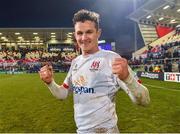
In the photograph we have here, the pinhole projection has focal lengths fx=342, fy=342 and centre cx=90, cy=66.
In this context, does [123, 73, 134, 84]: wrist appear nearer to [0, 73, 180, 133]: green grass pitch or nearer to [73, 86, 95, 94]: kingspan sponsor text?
[73, 86, 95, 94]: kingspan sponsor text

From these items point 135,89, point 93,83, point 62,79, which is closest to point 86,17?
point 93,83

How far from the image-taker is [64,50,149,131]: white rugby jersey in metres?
3.26

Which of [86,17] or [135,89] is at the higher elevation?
[86,17]

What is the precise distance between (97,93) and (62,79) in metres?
26.6

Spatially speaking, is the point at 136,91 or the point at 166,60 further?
the point at 166,60

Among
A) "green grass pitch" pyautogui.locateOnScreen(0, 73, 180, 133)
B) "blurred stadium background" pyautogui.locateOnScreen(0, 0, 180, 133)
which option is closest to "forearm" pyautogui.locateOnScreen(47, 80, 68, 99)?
"blurred stadium background" pyautogui.locateOnScreen(0, 0, 180, 133)

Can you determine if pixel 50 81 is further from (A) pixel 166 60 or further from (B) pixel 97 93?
(A) pixel 166 60

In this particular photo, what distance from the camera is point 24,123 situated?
1012cm

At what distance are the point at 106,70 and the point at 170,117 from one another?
26.1 feet

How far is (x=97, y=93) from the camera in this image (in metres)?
3.29

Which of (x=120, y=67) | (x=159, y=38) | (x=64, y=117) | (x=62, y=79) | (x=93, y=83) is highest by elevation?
(x=159, y=38)

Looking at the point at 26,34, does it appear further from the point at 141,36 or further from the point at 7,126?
the point at 7,126

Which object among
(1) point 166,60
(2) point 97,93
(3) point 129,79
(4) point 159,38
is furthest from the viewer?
(4) point 159,38

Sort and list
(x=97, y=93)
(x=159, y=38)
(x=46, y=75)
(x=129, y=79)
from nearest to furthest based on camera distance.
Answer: (x=129, y=79) → (x=97, y=93) → (x=46, y=75) → (x=159, y=38)
